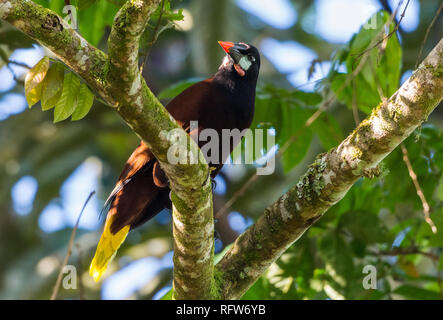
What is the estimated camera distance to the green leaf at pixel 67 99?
227 centimetres

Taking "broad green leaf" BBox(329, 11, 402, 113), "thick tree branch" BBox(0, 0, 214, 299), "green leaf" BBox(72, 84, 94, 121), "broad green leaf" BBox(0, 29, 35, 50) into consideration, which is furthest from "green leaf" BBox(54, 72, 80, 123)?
"broad green leaf" BBox(329, 11, 402, 113)

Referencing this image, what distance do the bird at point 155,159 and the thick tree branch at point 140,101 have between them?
0.79 meters

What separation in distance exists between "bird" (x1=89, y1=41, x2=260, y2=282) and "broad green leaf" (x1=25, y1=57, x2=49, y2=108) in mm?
928

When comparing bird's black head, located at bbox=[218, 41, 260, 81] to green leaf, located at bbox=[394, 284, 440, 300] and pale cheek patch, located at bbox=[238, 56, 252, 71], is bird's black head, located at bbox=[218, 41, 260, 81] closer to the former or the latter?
pale cheek patch, located at bbox=[238, 56, 252, 71]

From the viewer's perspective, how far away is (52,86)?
2215 mm

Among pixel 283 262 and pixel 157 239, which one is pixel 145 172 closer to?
pixel 283 262

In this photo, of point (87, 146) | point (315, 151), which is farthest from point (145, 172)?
point (87, 146)

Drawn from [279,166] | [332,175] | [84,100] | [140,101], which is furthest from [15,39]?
[279,166]

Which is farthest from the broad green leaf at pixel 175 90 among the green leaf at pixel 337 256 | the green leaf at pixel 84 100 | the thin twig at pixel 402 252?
the thin twig at pixel 402 252

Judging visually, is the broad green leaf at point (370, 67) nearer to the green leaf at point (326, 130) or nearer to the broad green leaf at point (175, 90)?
the green leaf at point (326, 130)

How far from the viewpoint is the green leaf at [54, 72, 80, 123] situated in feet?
7.46

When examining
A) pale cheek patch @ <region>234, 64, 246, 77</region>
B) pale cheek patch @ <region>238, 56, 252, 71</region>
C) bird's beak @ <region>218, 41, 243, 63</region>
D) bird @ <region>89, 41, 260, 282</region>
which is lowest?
bird @ <region>89, 41, 260, 282</region>

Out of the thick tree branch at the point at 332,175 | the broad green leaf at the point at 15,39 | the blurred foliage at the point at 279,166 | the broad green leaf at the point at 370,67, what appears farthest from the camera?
the blurred foliage at the point at 279,166

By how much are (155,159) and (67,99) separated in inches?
34.0
